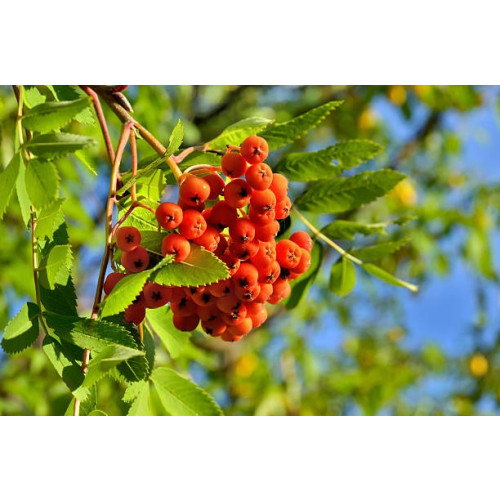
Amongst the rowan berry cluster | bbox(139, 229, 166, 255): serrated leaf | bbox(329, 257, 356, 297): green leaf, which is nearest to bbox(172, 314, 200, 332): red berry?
the rowan berry cluster

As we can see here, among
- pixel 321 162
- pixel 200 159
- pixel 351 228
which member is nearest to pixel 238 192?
pixel 200 159

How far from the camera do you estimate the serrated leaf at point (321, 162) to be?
0.93 m

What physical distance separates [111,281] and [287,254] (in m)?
0.23

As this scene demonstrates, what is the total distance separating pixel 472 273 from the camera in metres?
3.10

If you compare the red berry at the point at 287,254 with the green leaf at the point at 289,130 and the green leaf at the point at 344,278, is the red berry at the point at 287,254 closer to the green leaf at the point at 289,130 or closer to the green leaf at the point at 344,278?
the green leaf at the point at 289,130

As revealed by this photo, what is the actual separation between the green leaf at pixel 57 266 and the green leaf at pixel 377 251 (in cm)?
51

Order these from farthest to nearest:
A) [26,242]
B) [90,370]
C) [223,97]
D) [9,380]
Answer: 1. [223,97]
2. [9,380]
3. [26,242]
4. [90,370]

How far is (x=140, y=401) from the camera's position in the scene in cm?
85

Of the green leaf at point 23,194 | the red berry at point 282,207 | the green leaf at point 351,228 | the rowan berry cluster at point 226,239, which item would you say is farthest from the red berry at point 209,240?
the green leaf at point 351,228

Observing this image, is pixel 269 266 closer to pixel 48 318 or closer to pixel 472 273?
pixel 48 318

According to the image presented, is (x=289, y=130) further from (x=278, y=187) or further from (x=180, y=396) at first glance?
(x=180, y=396)
